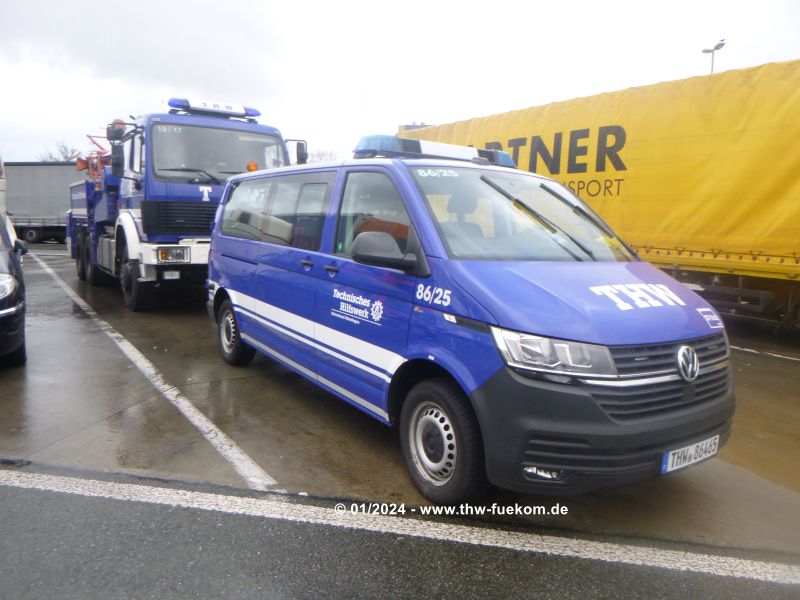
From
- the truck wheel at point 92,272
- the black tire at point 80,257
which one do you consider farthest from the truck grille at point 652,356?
the black tire at point 80,257

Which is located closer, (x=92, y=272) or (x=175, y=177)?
(x=175, y=177)

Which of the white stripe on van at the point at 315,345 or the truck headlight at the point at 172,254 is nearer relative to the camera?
the white stripe on van at the point at 315,345

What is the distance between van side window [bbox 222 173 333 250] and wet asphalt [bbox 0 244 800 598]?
143 centimetres

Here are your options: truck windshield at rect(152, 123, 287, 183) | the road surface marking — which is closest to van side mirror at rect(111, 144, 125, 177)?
truck windshield at rect(152, 123, 287, 183)

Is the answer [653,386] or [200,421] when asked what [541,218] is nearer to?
[653,386]

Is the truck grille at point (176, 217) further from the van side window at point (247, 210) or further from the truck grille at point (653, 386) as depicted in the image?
the truck grille at point (653, 386)

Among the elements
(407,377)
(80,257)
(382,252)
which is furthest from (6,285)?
(80,257)

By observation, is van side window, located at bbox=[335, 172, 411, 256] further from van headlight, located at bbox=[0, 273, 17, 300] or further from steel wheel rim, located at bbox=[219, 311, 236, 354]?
van headlight, located at bbox=[0, 273, 17, 300]

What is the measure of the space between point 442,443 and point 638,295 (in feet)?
4.33

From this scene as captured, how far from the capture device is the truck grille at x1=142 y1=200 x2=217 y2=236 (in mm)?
8406

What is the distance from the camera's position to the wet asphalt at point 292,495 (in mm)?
2707

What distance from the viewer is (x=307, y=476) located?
12.4ft

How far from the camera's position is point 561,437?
280 centimetres

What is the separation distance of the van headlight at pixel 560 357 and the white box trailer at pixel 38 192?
2878 centimetres
